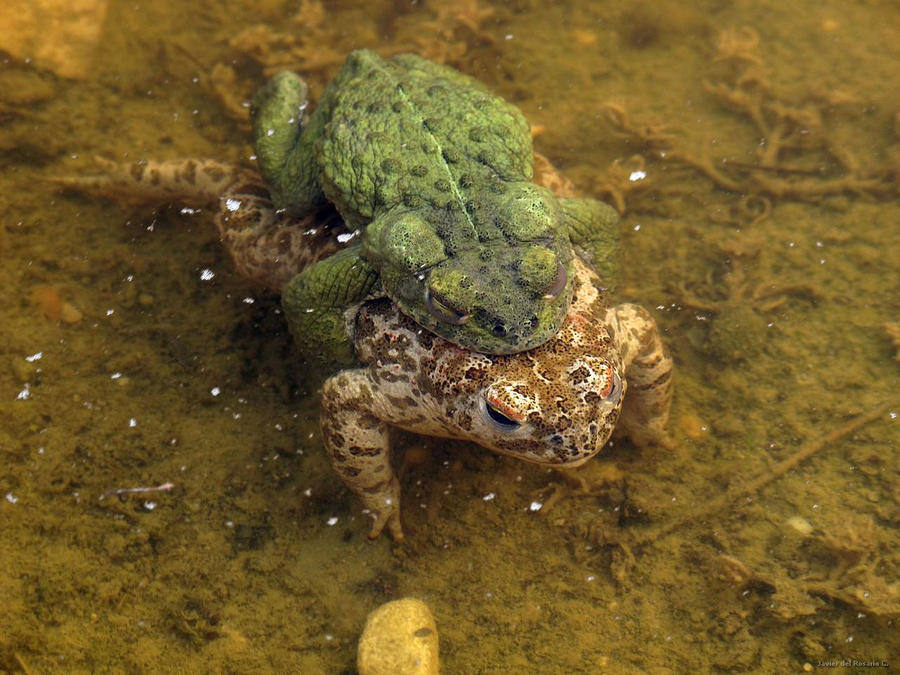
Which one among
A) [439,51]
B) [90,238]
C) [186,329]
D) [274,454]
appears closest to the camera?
[274,454]

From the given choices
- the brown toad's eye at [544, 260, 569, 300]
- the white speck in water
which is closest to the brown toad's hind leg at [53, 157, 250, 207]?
the white speck in water

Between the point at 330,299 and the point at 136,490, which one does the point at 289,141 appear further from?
the point at 136,490

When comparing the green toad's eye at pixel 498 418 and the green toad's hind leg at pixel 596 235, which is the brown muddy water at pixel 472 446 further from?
the green toad's eye at pixel 498 418

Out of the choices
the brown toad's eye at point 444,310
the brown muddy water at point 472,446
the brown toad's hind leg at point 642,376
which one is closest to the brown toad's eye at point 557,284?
the brown toad's eye at point 444,310

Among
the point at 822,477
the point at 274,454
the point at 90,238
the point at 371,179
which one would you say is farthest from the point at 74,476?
the point at 822,477

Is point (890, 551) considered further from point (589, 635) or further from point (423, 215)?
point (423, 215)

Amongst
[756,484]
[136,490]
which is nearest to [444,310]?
[756,484]

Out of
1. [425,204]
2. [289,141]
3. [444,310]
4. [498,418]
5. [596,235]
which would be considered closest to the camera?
[498,418]
